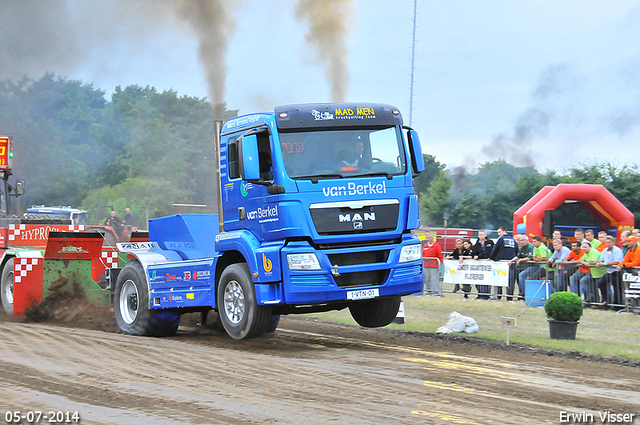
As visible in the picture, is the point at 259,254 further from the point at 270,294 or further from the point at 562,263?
the point at 562,263

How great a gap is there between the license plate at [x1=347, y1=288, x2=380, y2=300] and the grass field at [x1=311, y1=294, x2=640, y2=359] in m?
2.69

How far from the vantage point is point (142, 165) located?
61188 millimetres

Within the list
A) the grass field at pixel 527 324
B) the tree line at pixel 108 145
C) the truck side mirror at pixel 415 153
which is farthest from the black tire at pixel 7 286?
the tree line at pixel 108 145


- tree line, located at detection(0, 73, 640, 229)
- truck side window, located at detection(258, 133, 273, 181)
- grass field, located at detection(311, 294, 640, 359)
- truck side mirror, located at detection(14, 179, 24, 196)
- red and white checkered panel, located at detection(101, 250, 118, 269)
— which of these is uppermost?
tree line, located at detection(0, 73, 640, 229)

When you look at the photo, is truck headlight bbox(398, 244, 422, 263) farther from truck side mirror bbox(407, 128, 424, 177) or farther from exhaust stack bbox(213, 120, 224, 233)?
exhaust stack bbox(213, 120, 224, 233)

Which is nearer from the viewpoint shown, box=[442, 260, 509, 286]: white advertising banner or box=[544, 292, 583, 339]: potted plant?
box=[544, 292, 583, 339]: potted plant

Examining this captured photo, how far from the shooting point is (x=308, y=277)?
9.12 m

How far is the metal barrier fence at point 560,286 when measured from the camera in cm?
1536

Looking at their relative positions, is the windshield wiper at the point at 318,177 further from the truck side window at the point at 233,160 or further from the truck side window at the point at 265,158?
the truck side window at the point at 233,160

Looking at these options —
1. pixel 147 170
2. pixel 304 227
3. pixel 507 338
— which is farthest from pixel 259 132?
pixel 147 170

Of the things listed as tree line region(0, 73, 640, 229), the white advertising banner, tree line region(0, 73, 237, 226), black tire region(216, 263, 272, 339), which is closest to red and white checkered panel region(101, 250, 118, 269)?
black tire region(216, 263, 272, 339)

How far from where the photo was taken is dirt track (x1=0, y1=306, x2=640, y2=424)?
19.7 ft

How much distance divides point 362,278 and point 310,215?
1081 mm

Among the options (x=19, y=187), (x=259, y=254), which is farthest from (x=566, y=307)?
(x=19, y=187)
